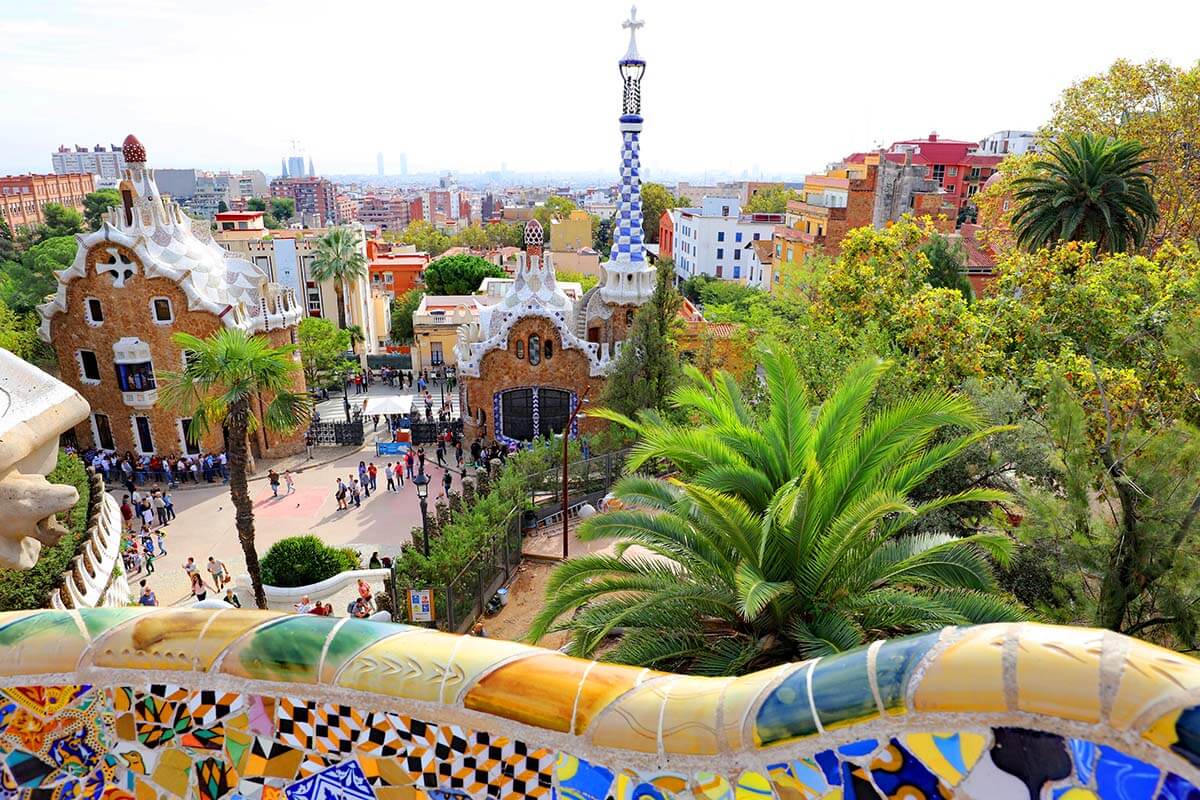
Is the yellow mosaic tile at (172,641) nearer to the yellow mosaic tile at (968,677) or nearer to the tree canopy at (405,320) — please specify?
the yellow mosaic tile at (968,677)

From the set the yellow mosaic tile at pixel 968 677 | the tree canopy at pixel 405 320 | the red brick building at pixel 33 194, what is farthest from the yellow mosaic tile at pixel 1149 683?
the red brick building at pixel 33 194

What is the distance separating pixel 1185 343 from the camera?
7.87 meters

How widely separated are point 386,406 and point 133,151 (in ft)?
34.8

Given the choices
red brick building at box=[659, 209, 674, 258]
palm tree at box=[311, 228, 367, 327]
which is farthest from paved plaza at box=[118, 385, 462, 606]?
red brick building at box=[659, 209, 674, 258]

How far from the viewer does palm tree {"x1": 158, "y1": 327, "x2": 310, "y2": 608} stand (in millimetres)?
12539

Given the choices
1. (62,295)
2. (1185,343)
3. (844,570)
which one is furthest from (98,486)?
(1185,343)

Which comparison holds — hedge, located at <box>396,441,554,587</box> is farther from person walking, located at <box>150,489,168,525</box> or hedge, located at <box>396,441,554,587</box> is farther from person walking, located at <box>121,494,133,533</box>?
person walking, located at <box>121,494,133,533</box>

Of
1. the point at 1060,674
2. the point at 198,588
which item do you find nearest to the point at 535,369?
the point at 198,588

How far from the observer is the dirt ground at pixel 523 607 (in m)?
11.7

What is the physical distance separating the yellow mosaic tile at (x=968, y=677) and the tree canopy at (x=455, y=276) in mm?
48103

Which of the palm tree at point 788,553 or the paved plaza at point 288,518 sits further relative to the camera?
the paved plaza at point 288,518

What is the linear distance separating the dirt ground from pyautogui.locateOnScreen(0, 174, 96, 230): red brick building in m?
84.4

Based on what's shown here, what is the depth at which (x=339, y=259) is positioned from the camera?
4056 cm

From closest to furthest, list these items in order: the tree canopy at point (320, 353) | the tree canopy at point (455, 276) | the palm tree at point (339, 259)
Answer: the tree canopy at point (320, 353) < the palm tree at point (339, 259) < the tree canopy at point (455, 276)
